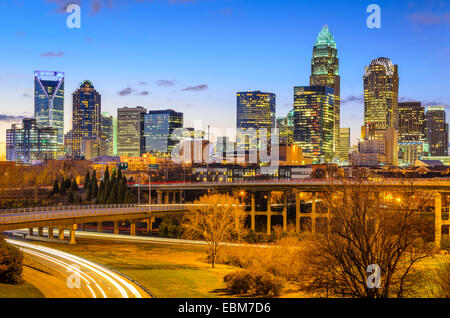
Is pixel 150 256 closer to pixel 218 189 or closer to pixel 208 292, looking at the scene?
pixel 208 292

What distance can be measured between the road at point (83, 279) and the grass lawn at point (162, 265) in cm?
243

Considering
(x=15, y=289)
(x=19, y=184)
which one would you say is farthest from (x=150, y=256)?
(x=19, y=184)

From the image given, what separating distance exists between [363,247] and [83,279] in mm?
21532

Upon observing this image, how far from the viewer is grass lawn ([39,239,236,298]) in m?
41.6

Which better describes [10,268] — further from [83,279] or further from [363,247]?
[363,247]

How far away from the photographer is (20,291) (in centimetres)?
3450

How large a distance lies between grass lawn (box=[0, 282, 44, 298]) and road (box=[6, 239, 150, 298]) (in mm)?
1332

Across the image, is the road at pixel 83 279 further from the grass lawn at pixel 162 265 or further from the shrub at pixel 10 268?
the grass lawn at pixel 162 265

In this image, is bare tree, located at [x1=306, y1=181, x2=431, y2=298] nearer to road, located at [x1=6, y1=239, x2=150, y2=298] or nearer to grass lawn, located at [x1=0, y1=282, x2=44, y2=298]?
road, located at [x1=6, y1=239, x2=150, y2=298]

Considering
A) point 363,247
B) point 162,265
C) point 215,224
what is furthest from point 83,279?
point 215,224
